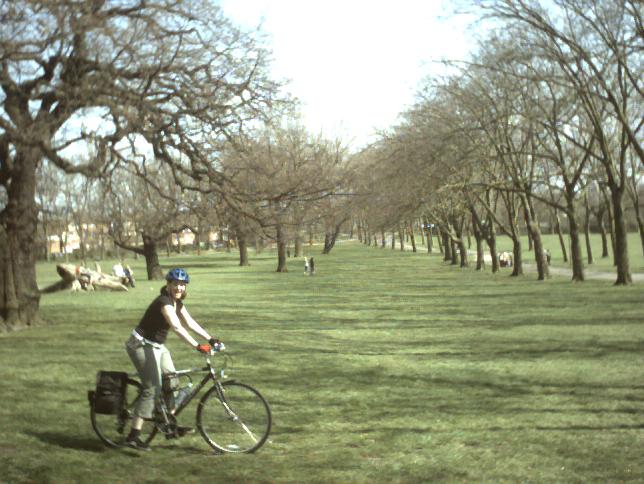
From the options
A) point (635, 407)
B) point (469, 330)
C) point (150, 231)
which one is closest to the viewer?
point (635, 407)

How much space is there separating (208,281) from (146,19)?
102 feet

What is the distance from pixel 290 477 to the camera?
698cm

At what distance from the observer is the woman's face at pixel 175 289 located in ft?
24.7

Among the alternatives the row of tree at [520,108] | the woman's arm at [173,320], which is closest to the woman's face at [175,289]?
the woman's arm at [173,320]

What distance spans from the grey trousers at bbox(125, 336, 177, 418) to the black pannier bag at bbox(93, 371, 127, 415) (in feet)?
0.74

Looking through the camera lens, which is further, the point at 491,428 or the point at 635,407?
the point at 635,407

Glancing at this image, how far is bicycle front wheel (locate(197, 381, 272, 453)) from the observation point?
24.3 feet

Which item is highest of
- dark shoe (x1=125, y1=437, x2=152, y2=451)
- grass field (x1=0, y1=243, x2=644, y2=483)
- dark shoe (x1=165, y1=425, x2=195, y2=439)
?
dark shoe (x1=165, y1=425, x2=195, y2=439)

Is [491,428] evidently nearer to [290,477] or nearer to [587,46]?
[290,477]

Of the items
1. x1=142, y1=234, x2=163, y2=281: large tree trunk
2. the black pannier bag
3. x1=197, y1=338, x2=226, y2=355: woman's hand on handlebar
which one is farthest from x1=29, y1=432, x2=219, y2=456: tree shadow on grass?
x1=142, y1=234, x2=163, y2=281: large tree trunk

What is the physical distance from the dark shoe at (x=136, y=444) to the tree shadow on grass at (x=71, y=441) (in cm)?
40

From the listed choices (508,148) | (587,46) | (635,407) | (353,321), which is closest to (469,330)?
(353,321)

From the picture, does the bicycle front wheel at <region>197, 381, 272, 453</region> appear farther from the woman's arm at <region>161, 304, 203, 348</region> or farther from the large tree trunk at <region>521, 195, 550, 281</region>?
the large tree trunk at <region>521, 195, 550, 281</region>

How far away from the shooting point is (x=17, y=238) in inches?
840
